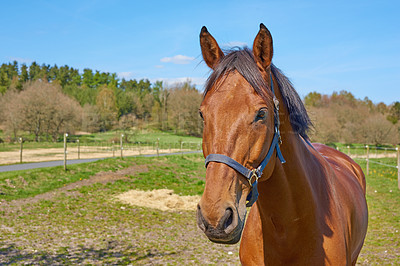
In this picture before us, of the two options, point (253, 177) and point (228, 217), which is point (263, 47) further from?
point (228, 217)

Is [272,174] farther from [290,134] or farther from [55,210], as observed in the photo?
[55,210]

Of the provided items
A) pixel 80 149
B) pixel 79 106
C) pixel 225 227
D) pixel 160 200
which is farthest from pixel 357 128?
pixel 225 227

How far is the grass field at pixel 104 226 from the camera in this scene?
210 inches

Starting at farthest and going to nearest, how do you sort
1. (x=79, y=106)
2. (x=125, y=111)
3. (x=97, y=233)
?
(x=125, y=111) → (x=79, y=106) → (x=97, y=233)

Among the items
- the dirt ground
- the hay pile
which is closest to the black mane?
the dirt ground

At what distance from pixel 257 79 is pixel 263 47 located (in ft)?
0.75

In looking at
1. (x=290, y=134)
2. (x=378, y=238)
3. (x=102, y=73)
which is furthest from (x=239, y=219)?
(x=102, y=73)

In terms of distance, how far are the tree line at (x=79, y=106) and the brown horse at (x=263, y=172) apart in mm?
37344

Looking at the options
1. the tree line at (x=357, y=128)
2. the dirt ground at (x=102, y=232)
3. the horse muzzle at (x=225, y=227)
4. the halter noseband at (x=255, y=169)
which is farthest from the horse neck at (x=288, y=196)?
the tree line at (x=357, y=128)

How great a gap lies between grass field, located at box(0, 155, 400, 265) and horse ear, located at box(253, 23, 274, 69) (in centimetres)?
417

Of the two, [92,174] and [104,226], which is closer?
[104,226]

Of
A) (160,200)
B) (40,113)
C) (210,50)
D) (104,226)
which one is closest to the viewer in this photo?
(210,50)

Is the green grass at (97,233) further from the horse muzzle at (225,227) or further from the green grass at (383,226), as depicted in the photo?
the horse muzzle at (225,227)

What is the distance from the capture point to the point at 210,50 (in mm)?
2012
